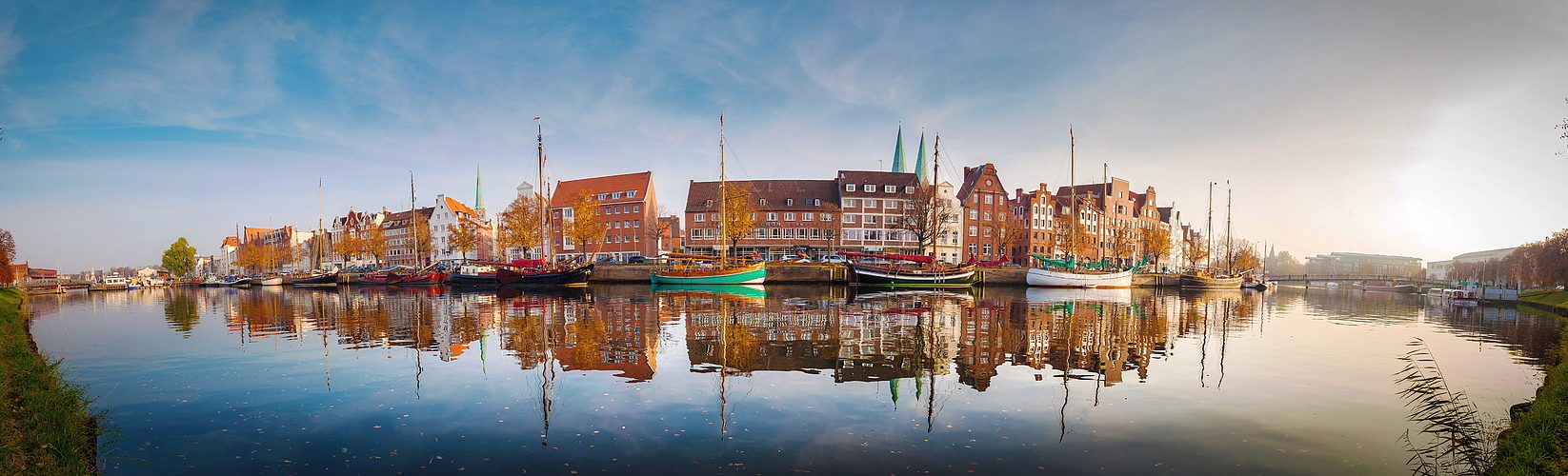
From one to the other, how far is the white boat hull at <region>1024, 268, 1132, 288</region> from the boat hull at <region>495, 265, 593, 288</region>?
46.8 metres

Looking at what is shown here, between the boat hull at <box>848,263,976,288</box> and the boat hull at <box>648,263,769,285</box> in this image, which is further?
the boat hull at <box>848,263,976,288</box>

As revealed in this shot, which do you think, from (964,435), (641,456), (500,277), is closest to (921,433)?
(964,435)

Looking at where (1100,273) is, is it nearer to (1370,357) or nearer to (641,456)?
(1370,357)

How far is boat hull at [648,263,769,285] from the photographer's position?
197 ft

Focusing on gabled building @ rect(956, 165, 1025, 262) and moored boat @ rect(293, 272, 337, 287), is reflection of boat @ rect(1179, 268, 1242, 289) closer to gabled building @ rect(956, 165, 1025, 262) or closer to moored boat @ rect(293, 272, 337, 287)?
gabled building @ rect(956, 165, 1025, 262)

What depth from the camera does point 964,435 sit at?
1050cm

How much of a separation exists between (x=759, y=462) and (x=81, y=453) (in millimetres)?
9440

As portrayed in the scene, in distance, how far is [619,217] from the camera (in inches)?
3711

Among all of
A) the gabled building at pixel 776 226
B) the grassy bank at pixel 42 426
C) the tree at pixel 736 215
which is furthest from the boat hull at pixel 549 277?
the grassy bank at pixel 42 426

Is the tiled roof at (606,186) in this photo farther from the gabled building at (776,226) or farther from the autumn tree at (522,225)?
the autumn tree at (522,225)

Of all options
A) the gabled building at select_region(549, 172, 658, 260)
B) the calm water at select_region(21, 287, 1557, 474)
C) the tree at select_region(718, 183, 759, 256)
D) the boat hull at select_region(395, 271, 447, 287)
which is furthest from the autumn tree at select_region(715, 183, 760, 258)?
the calm water at select_region(21, 287, 1557, 474)

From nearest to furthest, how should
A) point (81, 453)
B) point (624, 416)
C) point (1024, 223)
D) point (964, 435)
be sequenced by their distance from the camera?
1. point (81, 453)
2. point (964, 435)
3. point (624, 416)
4. point (1024, 223)

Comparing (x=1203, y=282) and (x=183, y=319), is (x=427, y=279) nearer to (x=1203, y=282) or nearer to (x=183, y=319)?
(x=183, y=319)

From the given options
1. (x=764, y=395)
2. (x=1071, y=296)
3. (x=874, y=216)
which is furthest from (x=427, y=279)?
(x=764, y=395)
